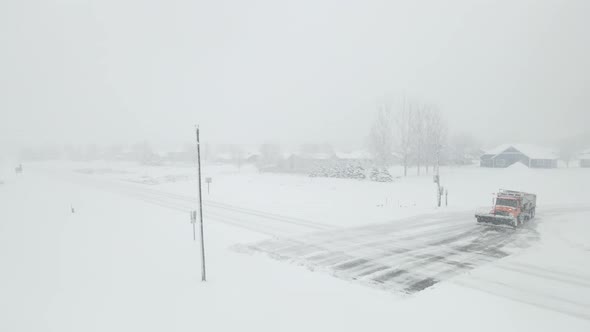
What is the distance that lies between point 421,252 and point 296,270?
21.2ft

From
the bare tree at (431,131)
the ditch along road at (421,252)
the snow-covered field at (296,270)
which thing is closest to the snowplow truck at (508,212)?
the ditch along road at (421,252)

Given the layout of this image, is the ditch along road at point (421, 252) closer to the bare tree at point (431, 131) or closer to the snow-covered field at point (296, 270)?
the snow-covered field at point (296, 270)

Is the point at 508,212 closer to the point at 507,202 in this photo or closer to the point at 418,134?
the point at 507,202

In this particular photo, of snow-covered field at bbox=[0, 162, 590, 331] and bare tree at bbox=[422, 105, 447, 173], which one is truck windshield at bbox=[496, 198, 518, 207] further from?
bare tree at bbox=[422, 105, 447, 173]

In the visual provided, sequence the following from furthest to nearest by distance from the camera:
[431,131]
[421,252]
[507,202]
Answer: [431,131], [507,202], [421,252]

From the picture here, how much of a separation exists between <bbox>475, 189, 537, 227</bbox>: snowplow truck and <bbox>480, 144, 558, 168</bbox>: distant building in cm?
5621

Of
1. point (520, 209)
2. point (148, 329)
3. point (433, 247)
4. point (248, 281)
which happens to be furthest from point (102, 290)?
point (520, 209)

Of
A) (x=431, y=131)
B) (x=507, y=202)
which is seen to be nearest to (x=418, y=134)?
(x=431, y=131)

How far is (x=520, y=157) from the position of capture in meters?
68.8

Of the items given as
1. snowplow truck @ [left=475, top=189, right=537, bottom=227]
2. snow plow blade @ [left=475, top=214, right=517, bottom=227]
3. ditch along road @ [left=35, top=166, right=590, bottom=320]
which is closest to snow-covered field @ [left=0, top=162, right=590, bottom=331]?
ditch along road @ [left=35, top=166, right=590, bottom=320]

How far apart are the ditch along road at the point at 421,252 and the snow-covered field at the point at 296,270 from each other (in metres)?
0.08

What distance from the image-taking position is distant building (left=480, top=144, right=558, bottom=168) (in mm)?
67688

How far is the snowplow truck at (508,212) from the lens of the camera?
20.2m

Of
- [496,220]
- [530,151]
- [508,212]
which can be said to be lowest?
[496,220]
